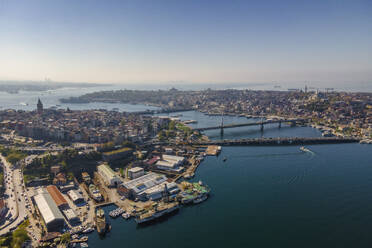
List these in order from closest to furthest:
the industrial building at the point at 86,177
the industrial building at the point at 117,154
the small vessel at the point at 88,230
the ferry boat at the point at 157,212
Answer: the small vessel at the point at 88,230 < the ferry boat at the point at 157,212 < the industrial building at the point at 86,177 < the industrial building at the point at 117,154

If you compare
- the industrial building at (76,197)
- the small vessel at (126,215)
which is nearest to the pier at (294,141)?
the small vessel at (126,215)

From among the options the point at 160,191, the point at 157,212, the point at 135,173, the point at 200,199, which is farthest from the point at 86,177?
the point at 200,199

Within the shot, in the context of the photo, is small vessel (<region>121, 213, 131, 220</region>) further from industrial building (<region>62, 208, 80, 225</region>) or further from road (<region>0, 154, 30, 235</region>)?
road (<region>0, 154, 30, 235</region>)

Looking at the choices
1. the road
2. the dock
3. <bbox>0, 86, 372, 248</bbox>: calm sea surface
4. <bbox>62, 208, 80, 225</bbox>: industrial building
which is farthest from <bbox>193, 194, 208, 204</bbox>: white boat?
the dock

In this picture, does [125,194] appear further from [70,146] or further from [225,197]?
[70,146]

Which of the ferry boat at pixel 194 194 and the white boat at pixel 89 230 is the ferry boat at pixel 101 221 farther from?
the ferry boat at pixel 194 194

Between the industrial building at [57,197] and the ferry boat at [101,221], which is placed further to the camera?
the industrial building at [57,197]
